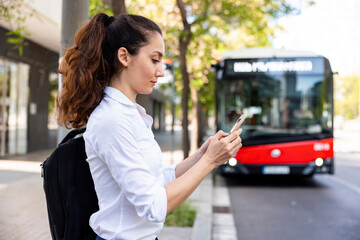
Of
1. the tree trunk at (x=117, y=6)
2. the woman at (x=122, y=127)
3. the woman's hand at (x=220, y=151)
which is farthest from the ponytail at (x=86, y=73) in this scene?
the tree trunk at (x=117, y=6)

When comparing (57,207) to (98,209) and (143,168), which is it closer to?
(98,209)

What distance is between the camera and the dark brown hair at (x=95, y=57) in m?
1.53

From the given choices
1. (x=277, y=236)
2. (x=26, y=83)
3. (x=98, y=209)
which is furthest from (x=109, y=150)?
(x=26, y=83)

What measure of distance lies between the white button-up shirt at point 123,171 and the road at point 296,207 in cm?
427

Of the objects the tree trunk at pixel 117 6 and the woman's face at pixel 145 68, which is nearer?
the woman's face at pixel 145 68

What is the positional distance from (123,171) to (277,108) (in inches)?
338

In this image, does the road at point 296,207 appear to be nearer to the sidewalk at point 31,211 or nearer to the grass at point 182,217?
the sidewalk at point 31,211

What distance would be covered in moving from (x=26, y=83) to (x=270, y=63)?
33.8 feet

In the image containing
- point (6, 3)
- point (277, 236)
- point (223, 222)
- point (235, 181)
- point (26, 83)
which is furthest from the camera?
point (26, 83)

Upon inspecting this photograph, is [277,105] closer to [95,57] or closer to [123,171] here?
[95,57]

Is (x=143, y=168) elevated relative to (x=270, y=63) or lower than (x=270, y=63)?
lower

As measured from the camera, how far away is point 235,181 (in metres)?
10.8

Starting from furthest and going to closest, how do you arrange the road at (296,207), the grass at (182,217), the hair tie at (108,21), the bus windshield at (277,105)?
the bus windshield at (277,105) → the road at (296,207) → the grass at (182,217) → the hair tie at (108,21)

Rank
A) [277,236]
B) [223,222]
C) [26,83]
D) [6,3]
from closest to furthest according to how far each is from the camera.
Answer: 1. [6,3]
2. [277,236]
3. [223,222]
4. [26,83]
